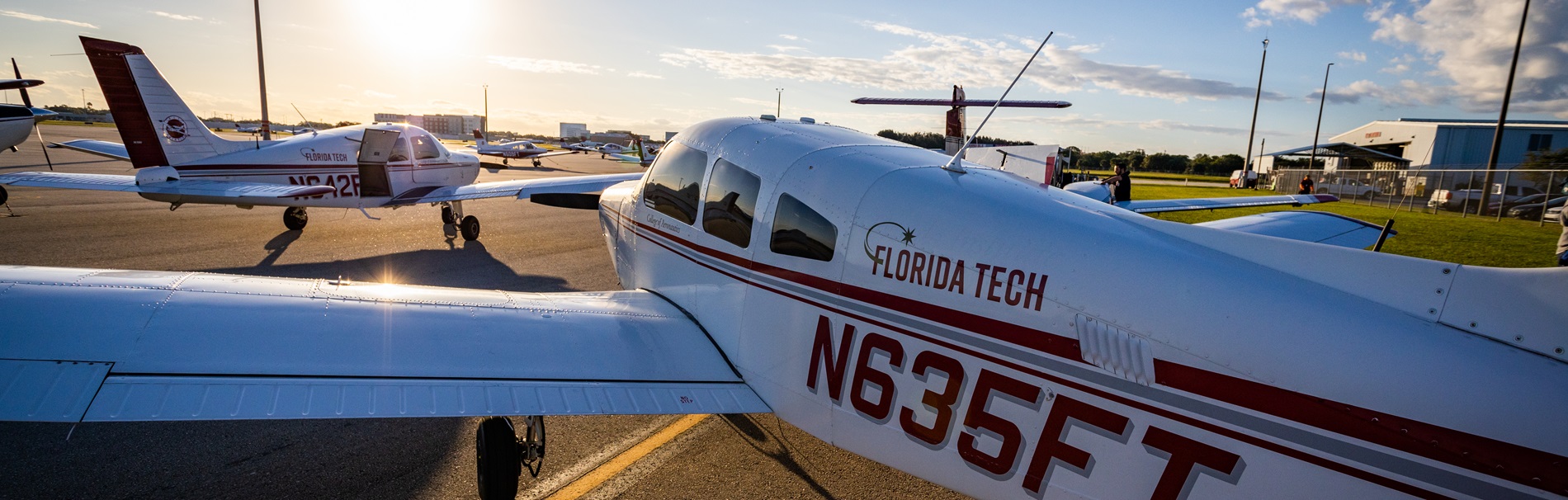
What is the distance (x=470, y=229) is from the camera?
12.1 metres

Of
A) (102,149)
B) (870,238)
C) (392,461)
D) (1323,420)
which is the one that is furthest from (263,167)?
(1323,420)

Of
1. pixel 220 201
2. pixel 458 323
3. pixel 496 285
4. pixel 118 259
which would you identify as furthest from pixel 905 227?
pixel 220 201

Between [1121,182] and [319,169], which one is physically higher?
[1121,182]

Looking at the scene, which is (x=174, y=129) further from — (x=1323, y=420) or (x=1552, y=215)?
(x=1552, y=215)

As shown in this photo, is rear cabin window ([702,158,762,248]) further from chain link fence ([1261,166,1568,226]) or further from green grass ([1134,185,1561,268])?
chain link fence ([1261,166,1568,226])

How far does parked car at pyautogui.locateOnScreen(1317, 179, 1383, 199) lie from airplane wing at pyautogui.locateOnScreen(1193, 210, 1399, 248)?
22.9 meters

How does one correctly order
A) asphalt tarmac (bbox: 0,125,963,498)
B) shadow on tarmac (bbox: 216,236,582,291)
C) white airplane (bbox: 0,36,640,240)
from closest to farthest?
asphalt tarmac (bbox: 0,125,963,498) < shadow on tarmac (bbox: 216,236,582,291) < white airplane (bbox: 0,36,640,240)

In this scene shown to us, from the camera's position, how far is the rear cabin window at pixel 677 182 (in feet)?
14.5

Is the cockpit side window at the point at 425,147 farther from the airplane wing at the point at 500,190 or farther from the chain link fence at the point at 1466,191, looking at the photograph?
the chain link fence at the point at 1466,191

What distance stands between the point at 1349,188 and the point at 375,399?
120ft

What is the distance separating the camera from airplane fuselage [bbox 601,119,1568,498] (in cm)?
188

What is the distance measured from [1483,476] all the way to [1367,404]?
0.29m

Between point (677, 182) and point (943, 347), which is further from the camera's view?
point (677, 182)

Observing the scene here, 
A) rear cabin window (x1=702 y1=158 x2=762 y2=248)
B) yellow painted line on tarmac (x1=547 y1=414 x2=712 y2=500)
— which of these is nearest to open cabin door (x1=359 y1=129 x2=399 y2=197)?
yellow painted line on tarmac (x1=547 y1=414 x2=712 y2=500)
